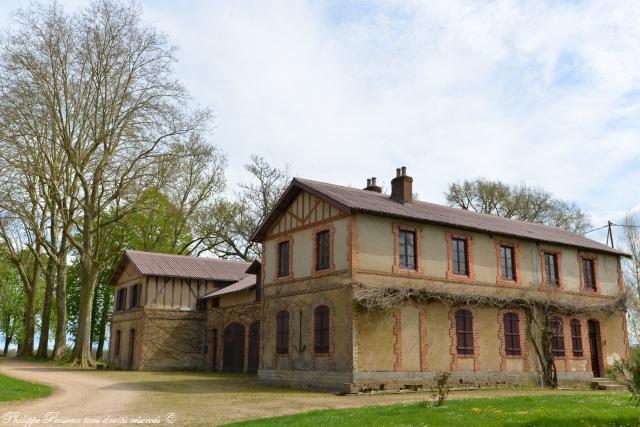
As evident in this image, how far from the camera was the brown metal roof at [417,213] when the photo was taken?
67.1ft

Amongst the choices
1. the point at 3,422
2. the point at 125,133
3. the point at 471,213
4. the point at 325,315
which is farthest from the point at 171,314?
the point at 3,422

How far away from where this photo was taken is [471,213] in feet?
86.3

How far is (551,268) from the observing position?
25.2 metres

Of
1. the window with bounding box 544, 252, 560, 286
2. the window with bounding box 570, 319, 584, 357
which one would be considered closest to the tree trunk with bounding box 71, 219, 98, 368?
the window with bounding box 544, 252, 560, 286

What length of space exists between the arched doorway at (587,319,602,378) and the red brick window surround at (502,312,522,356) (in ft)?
15.9

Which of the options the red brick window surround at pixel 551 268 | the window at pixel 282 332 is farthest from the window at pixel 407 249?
the red brick window surround at pixel 551 268

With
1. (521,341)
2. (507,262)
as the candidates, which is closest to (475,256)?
(507,262)

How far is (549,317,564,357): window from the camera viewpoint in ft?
78.6

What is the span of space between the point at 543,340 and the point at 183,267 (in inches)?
767

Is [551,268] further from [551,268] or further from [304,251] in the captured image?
[304,251]

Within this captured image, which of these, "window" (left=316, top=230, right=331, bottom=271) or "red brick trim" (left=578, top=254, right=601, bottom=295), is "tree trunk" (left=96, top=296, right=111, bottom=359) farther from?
"red brick trim" (left=578, top=254, right=601, bottom=295)

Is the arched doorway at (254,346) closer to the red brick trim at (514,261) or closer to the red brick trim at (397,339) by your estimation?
the red brick trim at (397,339)

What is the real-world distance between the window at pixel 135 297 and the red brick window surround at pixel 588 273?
2243 centimetres

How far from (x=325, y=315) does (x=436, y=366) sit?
4.14 meters
